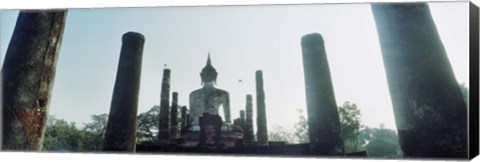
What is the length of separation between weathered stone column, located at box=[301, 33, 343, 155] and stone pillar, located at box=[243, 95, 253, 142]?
718cm

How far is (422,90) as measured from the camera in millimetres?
3691

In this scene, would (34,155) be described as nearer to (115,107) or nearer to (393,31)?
(115,107)

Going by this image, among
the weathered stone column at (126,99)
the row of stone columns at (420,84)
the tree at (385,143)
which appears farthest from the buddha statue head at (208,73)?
the row of stone columns at (420,84)

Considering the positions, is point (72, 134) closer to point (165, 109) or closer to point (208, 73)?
point (165, 109)

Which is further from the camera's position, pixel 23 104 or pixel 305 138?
pixel 305 138

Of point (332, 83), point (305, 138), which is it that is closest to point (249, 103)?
point (332, 83)

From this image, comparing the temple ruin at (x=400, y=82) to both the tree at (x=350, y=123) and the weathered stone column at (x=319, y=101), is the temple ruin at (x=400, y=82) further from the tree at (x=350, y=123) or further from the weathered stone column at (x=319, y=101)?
the tree at (x=350, y=123)

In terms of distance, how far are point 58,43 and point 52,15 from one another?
1.38 feet

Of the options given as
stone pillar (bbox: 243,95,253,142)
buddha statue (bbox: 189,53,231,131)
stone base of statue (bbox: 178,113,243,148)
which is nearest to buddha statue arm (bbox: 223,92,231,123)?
buddha statue (bbox: 189,53,231,131)

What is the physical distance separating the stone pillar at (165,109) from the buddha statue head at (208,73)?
218cm

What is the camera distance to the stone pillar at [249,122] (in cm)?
1432

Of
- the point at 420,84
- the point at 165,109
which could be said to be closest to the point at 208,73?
the point at 165,109

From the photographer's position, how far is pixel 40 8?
175 inches

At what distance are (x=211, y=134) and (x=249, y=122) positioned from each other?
5442 mm
